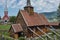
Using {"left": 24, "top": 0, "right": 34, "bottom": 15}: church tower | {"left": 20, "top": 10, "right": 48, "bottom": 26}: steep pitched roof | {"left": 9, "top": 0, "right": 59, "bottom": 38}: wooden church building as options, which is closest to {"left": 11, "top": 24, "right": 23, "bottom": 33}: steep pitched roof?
{"left": 9, "top": 0, "right": 59, "bottom": 38}: wooden church building

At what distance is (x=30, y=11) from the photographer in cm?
3994

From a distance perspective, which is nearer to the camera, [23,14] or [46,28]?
[23,14]

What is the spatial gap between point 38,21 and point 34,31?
321cm

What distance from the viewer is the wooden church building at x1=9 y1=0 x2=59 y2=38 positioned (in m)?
36.3

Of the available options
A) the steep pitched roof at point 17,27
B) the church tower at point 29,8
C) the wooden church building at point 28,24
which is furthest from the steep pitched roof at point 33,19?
the steep pitched roof at point 17,27

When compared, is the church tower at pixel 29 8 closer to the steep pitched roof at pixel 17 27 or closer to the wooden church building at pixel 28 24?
the wooden church building at pixel 28 24

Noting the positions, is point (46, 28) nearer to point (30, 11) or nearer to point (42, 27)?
point (42, 27)

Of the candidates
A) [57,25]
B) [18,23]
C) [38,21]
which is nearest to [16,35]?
[18,23]

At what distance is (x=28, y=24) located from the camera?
36281 millimetres

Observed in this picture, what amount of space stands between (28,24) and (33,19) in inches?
137

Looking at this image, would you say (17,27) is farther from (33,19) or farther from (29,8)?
(29,8)

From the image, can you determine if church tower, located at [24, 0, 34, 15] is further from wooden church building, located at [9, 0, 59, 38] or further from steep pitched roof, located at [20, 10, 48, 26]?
steep pitched roof, located at [20, 10, 48, 26]

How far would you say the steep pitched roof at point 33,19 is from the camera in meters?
37.2

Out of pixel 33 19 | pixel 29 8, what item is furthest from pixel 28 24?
pixel 29 8
